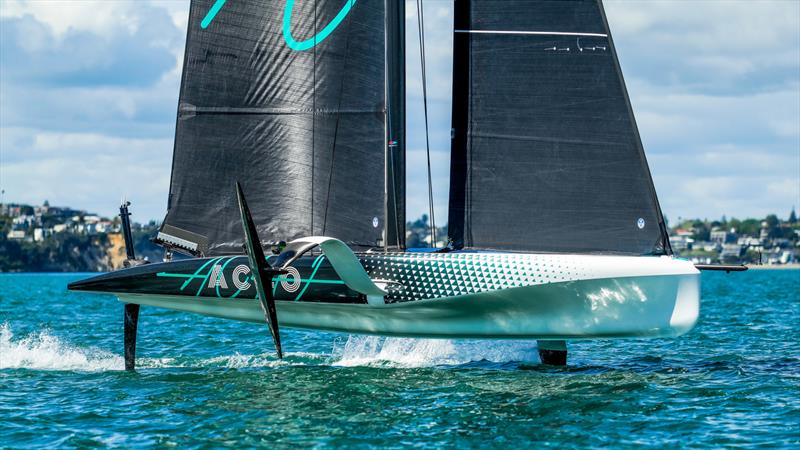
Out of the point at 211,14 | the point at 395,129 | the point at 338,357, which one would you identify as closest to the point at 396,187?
the point at 395,129

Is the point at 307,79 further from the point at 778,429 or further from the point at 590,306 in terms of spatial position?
the point at 778,429

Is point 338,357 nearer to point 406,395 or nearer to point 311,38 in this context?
point 406,395

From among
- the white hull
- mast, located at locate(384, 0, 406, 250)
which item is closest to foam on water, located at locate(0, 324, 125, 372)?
the white hull

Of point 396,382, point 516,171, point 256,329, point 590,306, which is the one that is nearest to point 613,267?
point 590,306

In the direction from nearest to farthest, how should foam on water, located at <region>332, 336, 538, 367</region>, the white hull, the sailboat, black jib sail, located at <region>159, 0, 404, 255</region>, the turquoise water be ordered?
1. the turquoise water
2. the white hull
3. the sailboat
4. black jib sail, located at <region>159, 0, 404, 255</region>
5. foam on water, located at <region>332, 336, 538, 367</region>

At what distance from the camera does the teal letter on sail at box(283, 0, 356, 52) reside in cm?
1666

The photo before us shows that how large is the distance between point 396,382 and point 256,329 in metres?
12.7

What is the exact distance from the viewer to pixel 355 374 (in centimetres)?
1636

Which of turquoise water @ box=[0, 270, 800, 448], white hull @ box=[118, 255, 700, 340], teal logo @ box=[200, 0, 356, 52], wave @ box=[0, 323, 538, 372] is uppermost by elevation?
teal logo @ box=[200, 0, 356, 52]

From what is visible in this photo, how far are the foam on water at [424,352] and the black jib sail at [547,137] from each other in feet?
8.73

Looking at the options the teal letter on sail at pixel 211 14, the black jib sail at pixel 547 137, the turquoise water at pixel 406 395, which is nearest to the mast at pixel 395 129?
the black jib sail at pixel 547 137

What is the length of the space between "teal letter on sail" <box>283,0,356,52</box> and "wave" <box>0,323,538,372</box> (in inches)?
188

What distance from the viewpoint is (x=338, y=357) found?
61.7 ft

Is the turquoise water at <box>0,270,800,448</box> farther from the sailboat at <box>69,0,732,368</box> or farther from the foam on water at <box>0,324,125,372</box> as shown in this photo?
the sailboat at <box>69,0,732,368</box>
